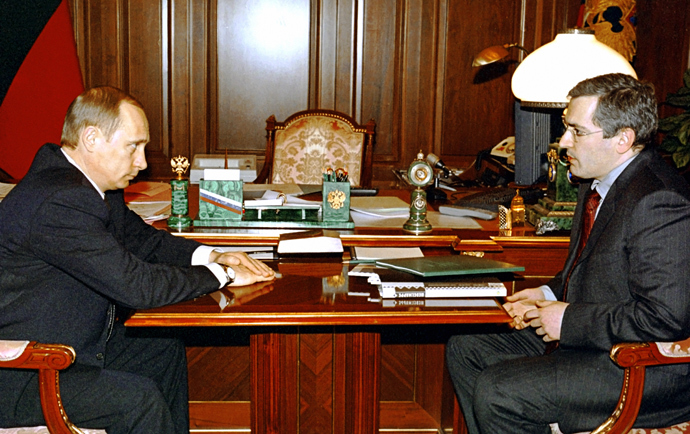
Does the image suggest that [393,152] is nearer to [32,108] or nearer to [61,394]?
[32,108]

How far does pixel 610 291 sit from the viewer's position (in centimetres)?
181

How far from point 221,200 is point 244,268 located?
55 centimetres

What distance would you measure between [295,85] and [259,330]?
9.15 ft

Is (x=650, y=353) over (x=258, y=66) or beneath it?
beneath

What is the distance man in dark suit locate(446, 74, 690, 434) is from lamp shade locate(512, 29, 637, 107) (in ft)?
2.17

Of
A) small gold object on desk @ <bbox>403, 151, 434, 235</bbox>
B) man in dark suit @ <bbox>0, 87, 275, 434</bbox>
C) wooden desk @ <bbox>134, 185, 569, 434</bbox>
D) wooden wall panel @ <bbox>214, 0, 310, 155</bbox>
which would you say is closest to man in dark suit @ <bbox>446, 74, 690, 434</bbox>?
wooden desk @ <bbox>134, 185, 569, 434</bbox>

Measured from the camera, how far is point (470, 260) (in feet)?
6.39

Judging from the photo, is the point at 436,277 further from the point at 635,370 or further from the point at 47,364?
the point at 47,364

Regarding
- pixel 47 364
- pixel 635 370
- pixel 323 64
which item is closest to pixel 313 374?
pixel 47 364

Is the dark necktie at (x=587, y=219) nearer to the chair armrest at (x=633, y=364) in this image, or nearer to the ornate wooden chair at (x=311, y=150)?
the chair armrest at (x=633, y=364)

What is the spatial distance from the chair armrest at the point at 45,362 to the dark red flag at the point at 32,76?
8.37 ft

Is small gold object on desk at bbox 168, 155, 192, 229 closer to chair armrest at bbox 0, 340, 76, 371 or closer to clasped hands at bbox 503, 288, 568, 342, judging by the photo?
chair armrest at bbox 0, 340, 76, 371

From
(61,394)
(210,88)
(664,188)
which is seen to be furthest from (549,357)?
(210,88)

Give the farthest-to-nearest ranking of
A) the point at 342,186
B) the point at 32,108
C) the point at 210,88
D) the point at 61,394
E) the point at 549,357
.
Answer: the point at 210,88 → the point at 32,108 → the point at 342,186 → the point at 549,357 → the point at 61,394
